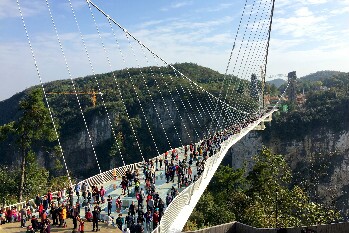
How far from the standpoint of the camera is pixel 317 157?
77000 millimetres

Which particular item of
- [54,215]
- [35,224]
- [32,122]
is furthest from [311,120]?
[35,224]

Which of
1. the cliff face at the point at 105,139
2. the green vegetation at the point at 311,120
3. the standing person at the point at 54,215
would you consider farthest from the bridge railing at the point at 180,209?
the cliff face at the point at 105,139

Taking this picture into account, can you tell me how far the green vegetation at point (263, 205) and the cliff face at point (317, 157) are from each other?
27.9m

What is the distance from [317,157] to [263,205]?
159 feet

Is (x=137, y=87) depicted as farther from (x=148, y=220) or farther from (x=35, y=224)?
(x=35, y=224)

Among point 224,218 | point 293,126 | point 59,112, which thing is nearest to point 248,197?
point 224,218

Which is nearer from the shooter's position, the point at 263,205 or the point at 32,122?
the point at 32,122

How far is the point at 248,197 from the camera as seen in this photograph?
37344 mm

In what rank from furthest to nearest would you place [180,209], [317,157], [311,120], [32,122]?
[311,120] → [317,157] → [32,122] → [180,209]

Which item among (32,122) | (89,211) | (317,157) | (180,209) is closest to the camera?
(89,211)

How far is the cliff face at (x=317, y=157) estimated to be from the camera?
6938 cm

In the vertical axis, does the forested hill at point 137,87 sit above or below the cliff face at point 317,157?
above

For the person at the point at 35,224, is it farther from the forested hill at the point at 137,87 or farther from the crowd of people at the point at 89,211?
the forested hill at the point at 137,87

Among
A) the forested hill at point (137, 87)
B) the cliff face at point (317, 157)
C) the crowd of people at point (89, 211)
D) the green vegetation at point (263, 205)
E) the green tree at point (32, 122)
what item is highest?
the forested hill at point (137, 87)
